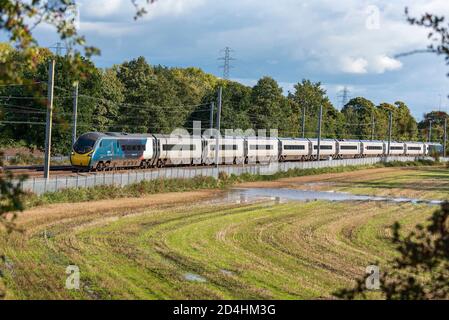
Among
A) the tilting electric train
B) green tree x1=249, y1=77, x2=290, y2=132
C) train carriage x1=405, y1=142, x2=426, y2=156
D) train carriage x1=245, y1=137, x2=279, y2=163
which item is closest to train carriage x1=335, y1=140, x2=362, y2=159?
the tilting electric train

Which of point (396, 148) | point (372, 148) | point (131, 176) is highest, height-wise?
point (396, 148)

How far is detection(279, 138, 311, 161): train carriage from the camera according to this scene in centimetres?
7362

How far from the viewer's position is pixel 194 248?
75.8 ft

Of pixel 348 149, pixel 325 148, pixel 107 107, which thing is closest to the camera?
pixel 107 107

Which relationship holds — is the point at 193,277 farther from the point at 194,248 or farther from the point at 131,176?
the point at 131,176

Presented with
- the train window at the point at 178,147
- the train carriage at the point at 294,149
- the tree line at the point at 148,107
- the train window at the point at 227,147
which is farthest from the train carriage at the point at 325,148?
the train window at the point at 178,147

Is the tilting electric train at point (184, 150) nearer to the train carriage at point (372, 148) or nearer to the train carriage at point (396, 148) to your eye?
the train carriage at point (372, 148)

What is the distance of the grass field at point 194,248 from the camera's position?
16.5 metres

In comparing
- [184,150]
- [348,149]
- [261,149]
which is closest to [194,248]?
[184,150]

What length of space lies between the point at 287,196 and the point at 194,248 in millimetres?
22919

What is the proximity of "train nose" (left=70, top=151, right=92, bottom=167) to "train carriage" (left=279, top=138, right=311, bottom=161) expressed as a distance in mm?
33908

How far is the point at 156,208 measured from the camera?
34.4 m

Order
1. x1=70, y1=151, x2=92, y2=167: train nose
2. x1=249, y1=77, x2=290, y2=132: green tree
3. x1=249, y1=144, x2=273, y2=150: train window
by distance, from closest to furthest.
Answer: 1. x1=70, y1=151, x2=92, y2=167: train nose
2. x1=249, y1=144, x2=273, y2=150: train window
3. x1=249, y1=77, x2=290, y2=132: green tree

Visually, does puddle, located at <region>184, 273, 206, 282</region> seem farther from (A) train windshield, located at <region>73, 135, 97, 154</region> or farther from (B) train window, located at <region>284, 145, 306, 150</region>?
(B) train window, located at <region>284, 145, 306, 150</region>
